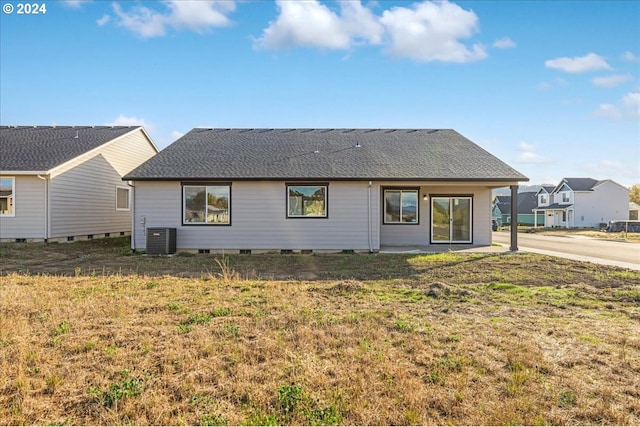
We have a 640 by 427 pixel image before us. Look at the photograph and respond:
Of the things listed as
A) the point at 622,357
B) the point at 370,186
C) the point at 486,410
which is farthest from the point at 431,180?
the point at 486,410

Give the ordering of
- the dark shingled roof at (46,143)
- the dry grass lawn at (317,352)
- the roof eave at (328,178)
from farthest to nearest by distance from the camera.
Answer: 1. the dark shingled roof at (46,143)
2. the roof eave at (328,178)
3. the dry grass lawn at (317,352)

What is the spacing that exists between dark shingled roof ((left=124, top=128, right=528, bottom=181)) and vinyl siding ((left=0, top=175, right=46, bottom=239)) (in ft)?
15.0

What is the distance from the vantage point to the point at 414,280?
8.71 metres

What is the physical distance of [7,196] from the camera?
591 inches

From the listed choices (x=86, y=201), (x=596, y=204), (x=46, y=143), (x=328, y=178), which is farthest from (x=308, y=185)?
(x=596, y=204)

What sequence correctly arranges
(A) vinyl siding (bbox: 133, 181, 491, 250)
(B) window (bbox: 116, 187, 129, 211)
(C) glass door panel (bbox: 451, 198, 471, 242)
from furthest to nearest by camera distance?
(B) window (bbox: 116, 187, 129, 211) → (C) glass door panel (bbox: 451, 198, 471, 242) → (A) vinyl siding (bbox: 133, 181, 491, 250)

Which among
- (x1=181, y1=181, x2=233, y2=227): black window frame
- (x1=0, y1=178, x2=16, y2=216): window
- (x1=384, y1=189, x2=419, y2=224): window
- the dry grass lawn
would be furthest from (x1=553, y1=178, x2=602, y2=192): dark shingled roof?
(x1=0, y1=178, x2=16, y2=216): window

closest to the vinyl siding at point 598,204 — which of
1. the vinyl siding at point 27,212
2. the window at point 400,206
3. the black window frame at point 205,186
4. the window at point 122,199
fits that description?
the window at point 400,206

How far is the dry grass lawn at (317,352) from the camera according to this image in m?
3.09

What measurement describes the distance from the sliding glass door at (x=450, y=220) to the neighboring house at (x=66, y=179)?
14666mm

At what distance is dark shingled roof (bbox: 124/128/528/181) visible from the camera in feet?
44.0

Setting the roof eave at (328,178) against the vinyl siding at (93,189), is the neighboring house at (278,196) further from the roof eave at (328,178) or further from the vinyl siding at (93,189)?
the vinyl siding at (93,189)

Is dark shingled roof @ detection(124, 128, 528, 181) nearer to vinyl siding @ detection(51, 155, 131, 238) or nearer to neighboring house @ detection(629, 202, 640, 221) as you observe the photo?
vinyl siding @ detection(51, 155, 131, 238)

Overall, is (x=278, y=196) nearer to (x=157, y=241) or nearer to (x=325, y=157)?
(x=325, y=157)
